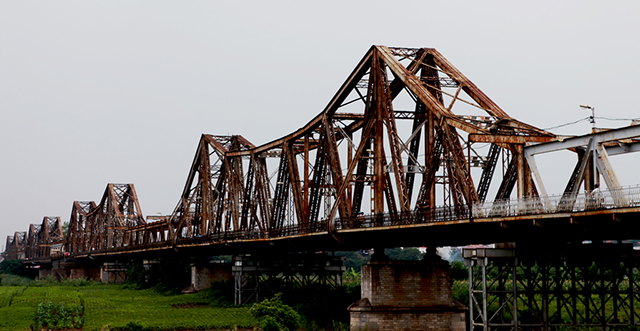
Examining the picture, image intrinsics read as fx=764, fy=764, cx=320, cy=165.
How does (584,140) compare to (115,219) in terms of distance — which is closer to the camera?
→ (584,140)

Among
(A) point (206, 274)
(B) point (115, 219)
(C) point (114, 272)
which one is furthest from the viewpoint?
(B) point (115, 219)

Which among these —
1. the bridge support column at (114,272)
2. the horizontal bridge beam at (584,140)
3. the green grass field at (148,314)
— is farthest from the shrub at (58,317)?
the bridge support column at (114,272)

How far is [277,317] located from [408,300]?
9.27 meters

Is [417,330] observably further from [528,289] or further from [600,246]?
[600,246]

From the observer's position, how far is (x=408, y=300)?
46.5 metres

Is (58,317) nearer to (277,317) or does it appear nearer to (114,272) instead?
(277,317)

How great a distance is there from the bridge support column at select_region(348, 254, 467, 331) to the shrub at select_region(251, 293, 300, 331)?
195 inches

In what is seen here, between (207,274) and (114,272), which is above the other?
(114,272)

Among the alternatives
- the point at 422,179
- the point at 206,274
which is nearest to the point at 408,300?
the point at 422,179

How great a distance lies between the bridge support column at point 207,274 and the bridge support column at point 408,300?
1757 inches

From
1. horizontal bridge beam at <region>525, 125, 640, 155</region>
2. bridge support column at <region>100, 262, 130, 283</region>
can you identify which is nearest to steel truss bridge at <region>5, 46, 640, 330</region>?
horizontal bridge beam at <region>525, 125, 640, 155</region>

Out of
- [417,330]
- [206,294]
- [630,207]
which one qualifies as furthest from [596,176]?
[206,294]

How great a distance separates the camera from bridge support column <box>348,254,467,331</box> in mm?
45938

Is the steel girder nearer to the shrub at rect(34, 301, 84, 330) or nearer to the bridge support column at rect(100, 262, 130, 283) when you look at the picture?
the shrub at rect(34, 301, 84, 330)
